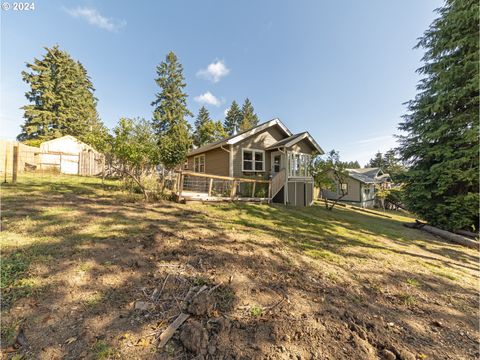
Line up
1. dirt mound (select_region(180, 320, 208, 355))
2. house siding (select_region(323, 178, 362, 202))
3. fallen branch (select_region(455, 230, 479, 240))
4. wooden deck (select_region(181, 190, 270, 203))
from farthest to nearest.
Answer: house siding (select_region(323, 178, 362, 202))
wooden deck (select_region(181, 190, 270, 203))
fallen branch (select_region(455, 230, 479, 240))
dirt mound (select_region(180, 320, 208, 355))

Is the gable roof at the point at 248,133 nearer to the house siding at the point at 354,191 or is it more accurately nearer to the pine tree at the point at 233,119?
the house siding at the point at 354,191

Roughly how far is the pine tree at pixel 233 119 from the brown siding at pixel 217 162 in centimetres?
3269

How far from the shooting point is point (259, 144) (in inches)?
529

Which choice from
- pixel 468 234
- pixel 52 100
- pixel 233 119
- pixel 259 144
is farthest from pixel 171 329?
pixel 233 119

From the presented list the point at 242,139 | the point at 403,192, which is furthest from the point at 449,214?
the point at 242,139

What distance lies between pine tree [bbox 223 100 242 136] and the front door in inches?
1352

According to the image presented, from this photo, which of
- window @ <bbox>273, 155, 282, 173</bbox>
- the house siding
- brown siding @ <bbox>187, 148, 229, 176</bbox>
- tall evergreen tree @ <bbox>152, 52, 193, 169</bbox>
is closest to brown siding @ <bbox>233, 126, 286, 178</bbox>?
window @ <bbox>273, 155, 282, 173</bbox>

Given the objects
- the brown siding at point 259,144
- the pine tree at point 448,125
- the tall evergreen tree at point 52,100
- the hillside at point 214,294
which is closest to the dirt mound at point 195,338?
the hillside at point 214,294

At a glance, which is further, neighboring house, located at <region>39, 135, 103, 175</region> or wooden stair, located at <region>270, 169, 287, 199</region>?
neighboring house, located at <region>39, 135, 103, 175</region>

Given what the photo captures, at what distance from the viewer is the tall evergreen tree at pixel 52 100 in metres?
27.3

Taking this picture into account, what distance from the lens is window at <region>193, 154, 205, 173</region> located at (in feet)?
52.3

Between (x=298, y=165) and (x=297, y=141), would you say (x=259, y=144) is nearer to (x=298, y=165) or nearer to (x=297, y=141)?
(x=297, y=141)

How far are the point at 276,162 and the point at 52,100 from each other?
115 ft

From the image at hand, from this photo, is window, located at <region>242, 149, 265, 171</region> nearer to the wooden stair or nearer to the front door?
the front door
